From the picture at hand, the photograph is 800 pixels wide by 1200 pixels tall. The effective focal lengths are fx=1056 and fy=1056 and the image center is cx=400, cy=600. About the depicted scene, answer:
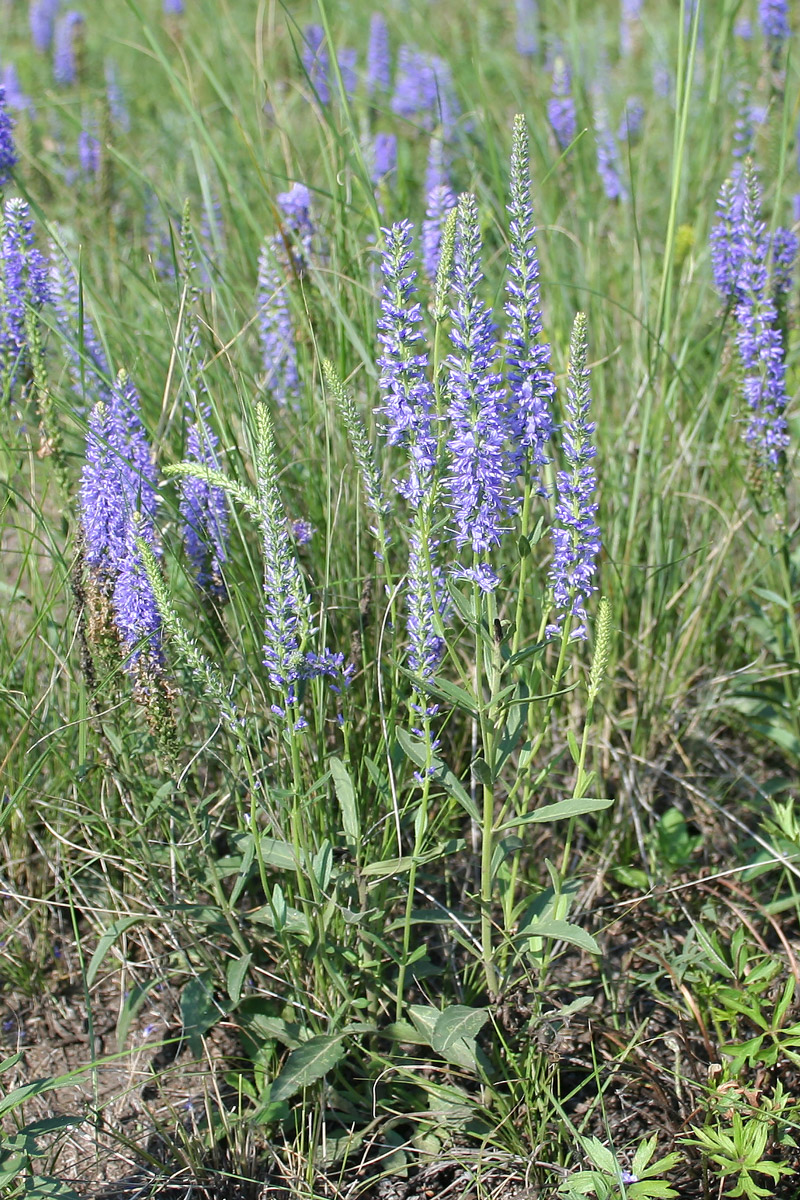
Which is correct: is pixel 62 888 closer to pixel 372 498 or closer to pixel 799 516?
pixel 372 498

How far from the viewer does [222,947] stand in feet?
7.42

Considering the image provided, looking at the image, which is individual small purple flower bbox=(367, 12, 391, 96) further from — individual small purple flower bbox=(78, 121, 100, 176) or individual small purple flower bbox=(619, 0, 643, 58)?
individual small purple flower bbox=(78, 121, 100, 176)

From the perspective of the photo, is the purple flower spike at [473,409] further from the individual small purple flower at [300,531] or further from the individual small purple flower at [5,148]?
the individual small purple flower at [5,148]

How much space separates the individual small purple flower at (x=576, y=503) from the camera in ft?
5.70

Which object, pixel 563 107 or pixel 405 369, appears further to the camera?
pixel 563 107

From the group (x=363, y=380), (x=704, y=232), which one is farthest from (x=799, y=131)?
(x=363, y=380)

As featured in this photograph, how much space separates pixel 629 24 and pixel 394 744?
705 cm

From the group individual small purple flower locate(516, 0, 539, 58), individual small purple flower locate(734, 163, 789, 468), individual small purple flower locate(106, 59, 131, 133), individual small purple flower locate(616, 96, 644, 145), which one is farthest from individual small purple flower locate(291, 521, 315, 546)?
individual small purple flower locate(516, 0, 539, 58)

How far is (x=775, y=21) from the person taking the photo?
3910 mm

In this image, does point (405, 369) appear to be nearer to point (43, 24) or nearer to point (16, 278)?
point (16, 278)

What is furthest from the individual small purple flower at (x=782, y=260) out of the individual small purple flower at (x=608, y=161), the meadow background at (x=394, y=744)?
the individual small purple flower at (x=608, y=161)

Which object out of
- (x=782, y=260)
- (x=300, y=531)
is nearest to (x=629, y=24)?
(x=782, y=260)

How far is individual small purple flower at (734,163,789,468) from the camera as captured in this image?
8.38 ft

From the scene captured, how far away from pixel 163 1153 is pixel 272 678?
1.00 meters
